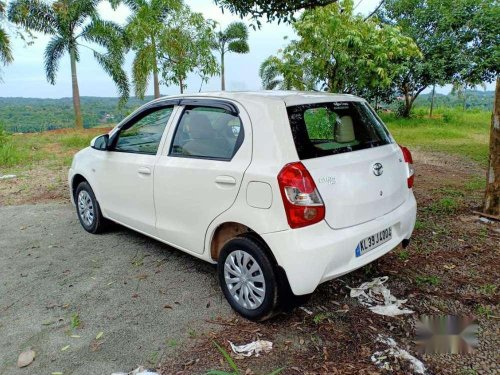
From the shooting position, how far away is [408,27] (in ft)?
55.3

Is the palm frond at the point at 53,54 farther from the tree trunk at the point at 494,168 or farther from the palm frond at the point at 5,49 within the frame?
the tree trunk at the point at 494,168

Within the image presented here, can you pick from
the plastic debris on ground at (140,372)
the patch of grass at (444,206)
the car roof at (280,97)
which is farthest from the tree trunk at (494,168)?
the plastic debris on ground at (140,372)

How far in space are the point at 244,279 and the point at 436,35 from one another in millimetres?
16531

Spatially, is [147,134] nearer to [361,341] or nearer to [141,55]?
[361,341]

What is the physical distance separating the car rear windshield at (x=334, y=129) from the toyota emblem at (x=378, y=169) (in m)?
0.18

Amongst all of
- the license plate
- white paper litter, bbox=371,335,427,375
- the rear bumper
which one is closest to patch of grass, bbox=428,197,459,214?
the license plate

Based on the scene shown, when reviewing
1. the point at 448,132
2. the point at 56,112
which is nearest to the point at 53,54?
the point at 56,112

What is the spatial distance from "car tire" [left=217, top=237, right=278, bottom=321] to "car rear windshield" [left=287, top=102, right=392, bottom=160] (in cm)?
72

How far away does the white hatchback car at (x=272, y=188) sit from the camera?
100 inches

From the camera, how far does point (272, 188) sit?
8.38ft

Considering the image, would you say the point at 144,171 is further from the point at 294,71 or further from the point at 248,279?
the point at 294,71

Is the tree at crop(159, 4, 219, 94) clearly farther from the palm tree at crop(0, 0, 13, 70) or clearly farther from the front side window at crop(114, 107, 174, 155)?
the front side window at crop(114, 107, 174, 155)

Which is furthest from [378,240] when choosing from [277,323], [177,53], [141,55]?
[141,55]

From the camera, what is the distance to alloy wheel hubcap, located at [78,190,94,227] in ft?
15.2
